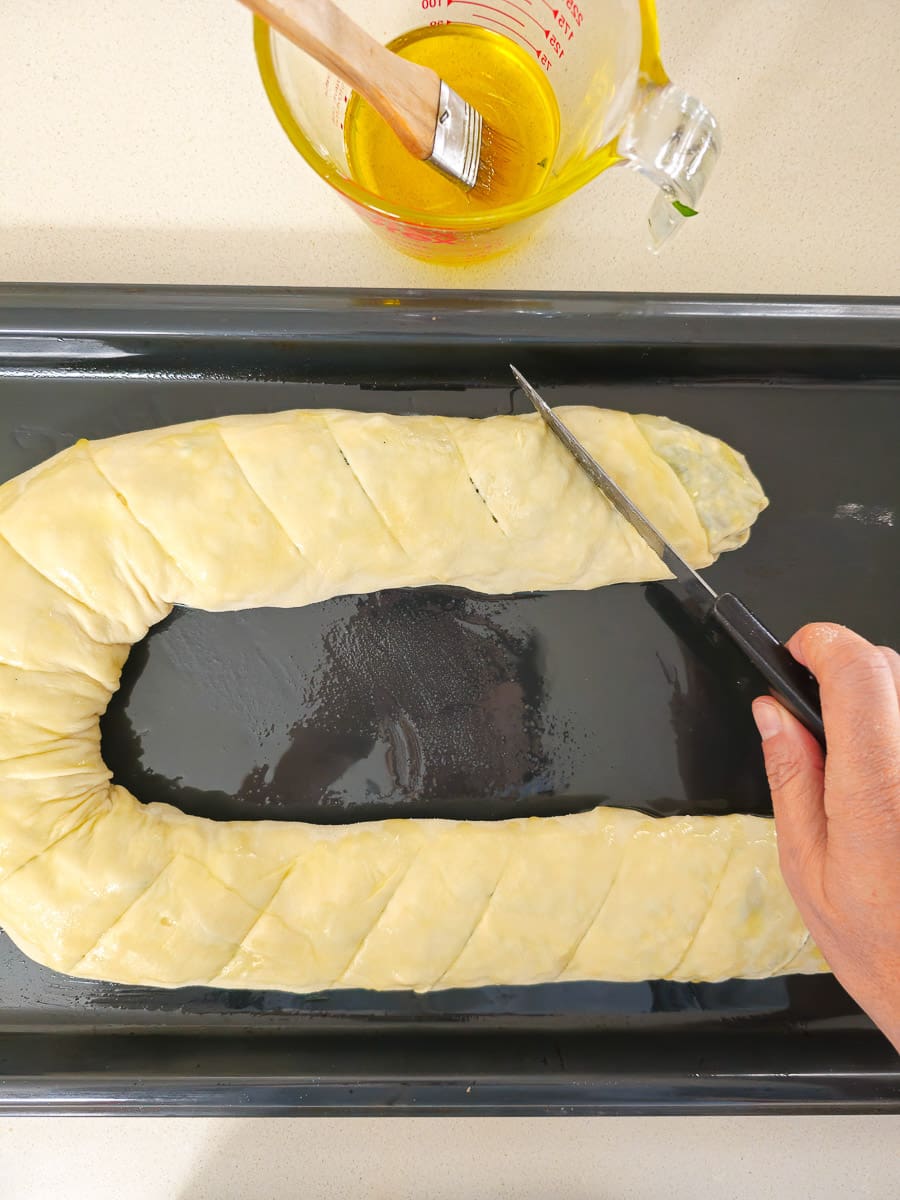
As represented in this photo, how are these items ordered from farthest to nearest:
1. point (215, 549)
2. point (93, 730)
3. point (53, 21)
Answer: point (53, 21)
point (93, 730)
point (215, 549)

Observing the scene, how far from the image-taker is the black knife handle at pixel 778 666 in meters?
1.53

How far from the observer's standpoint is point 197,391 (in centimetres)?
186

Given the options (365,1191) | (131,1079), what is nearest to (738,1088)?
(365,1191)

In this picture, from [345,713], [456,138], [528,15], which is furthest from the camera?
[345,713]

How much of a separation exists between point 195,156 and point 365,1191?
103 inches

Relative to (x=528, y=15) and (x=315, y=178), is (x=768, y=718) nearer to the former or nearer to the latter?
(x=528, y=15)

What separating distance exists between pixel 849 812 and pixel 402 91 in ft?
4.98

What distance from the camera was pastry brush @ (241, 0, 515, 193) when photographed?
1228 mm

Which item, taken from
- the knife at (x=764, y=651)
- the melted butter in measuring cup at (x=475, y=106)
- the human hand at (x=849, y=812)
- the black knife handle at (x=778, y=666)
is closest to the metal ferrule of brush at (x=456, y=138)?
the melted butter in measuring cup at (x=475, y=106)

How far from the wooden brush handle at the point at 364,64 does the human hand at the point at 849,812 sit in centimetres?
123

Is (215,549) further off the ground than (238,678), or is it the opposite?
(215,549)

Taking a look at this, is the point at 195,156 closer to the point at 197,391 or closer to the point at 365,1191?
the point at 197,391

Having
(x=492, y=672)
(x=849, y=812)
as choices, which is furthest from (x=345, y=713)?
(x=849, y=812)

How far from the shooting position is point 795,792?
1517 millimetres
